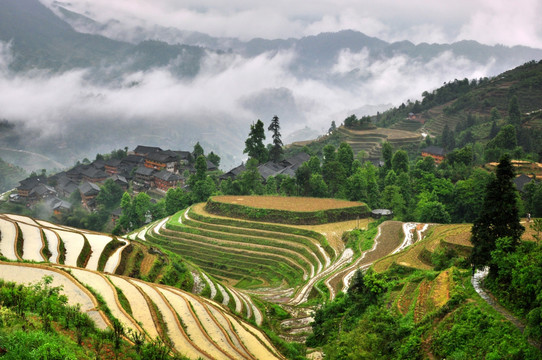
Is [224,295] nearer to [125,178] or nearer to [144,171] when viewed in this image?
[144,171]

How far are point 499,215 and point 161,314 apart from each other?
1625 cm

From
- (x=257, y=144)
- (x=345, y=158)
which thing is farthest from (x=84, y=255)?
(x=257, y=144)

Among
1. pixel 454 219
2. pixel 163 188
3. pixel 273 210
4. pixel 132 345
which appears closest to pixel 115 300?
pixel 132 345

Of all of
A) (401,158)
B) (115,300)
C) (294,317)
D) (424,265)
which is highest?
(401,158)

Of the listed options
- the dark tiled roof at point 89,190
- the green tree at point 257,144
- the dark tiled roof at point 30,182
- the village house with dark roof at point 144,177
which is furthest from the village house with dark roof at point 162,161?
the dark tiled roof at point 30,182

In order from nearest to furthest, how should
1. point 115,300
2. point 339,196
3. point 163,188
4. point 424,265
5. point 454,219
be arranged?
point 115,300
point 424,265
point 454,219
point 339,196
point 163,188

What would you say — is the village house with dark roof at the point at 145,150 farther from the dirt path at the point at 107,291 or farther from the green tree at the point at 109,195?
the dirt path at the point at 107,291

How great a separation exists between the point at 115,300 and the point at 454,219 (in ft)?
133

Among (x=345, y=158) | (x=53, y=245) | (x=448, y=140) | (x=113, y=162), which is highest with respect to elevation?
(x=113, y=162)

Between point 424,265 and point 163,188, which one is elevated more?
point 163,188

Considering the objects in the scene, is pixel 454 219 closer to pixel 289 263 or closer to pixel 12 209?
pixel 289 263

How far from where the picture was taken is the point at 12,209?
78.1 metres

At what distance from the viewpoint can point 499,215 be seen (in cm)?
1733

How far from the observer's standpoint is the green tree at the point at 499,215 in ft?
56.2
